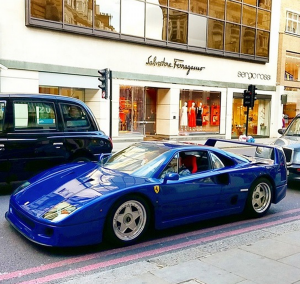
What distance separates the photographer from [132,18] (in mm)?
20141

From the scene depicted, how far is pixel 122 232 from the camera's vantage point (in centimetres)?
477

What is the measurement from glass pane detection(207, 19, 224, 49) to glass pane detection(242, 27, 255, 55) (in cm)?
212

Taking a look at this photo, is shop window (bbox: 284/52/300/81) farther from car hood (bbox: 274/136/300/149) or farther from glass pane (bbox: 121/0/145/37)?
car hood (bbox: 274/136/300/149)

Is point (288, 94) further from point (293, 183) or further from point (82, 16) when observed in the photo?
point (293, 183)

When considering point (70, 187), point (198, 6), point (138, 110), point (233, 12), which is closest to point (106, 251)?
point (70, 187)

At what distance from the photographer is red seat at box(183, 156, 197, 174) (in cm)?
567

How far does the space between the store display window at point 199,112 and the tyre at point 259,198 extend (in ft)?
54.3

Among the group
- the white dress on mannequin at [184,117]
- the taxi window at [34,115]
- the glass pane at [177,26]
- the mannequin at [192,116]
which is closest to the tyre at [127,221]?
the taxi window at [34,115]

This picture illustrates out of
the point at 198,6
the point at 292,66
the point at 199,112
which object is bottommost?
the point at 199,112

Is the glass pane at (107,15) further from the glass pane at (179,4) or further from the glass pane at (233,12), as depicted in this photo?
the glass pane at (233,12)

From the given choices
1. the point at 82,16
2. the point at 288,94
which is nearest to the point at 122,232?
the point at 82,16

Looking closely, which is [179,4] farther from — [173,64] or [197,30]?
[173,64]

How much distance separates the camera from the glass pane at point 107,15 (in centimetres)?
1887

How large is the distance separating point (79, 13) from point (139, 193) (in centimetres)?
1546
